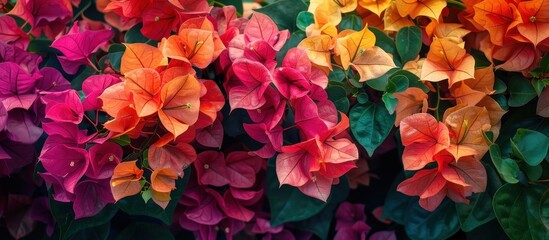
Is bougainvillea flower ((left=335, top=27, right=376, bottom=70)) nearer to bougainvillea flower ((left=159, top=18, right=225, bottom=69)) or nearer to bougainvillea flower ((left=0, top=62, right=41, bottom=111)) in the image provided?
bougainvillea flower ((left=159, top=18, right=225, bottom=69))

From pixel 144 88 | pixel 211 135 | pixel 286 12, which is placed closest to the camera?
pixel 144 88

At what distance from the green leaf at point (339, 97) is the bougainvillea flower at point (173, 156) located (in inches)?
8.3

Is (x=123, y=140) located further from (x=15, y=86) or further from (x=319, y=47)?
(x=319, y=47)

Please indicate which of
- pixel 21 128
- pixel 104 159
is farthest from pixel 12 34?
pixel 104 159

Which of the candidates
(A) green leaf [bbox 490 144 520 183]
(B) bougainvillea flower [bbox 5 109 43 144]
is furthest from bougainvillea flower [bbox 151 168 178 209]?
(A) green leaf [bbox 490 144 520 183]

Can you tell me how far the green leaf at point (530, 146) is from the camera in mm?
831

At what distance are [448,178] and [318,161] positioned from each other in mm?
170

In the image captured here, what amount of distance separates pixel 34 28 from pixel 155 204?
0.37m

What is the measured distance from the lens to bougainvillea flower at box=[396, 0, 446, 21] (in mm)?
890

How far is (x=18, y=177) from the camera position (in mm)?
1055

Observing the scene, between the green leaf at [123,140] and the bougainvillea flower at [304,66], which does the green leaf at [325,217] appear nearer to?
the bougainvillea flower at [304,66]

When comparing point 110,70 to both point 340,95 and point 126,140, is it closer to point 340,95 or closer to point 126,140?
point 126,140

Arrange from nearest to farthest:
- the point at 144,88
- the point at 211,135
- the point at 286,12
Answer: the point at 144,88
the point at 211,135
the point at 286,12

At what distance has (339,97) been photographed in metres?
0.90
